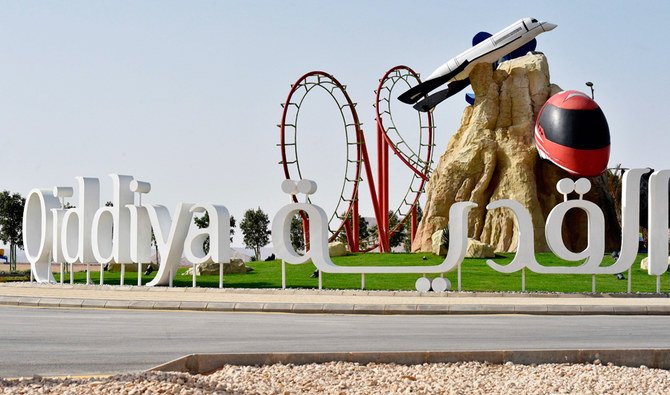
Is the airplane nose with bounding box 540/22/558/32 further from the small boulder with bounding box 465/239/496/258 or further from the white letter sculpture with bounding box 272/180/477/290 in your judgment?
the white letter sculpture with bounding box 272/180/477/290

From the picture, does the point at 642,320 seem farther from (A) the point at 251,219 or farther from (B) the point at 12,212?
(A) the point at 251,219

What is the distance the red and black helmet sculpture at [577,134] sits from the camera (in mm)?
41969

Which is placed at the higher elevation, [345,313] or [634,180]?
[634,180]

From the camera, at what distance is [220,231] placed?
1129 inches

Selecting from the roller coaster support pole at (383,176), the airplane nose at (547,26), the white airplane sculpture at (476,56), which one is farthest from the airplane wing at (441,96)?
the airplane nose at (547,26)

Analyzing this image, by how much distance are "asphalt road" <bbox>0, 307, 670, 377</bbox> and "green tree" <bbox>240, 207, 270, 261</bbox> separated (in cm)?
6589

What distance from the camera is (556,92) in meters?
47.9

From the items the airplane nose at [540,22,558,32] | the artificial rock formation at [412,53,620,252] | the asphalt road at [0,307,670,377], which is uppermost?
the airplane nose at [540,22,558,32]

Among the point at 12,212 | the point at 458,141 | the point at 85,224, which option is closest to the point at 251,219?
the point at 12,212

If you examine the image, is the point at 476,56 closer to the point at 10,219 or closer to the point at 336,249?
the point at 336,249

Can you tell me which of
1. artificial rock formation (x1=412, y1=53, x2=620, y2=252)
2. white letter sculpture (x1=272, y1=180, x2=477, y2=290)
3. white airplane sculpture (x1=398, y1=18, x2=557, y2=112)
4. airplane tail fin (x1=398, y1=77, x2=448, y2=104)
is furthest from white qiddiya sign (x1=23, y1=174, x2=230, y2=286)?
airplane tail fin (x1=398, y1=77, x2=448, y2=104)

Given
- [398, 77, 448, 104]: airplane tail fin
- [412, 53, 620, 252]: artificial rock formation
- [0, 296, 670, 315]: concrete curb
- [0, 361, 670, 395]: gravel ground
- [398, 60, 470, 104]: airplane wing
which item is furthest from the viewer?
[398, 77, 448, 104]: airplane tail fin

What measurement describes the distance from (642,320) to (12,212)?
5898 centimetres

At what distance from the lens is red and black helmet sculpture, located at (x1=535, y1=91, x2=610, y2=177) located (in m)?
42.0
